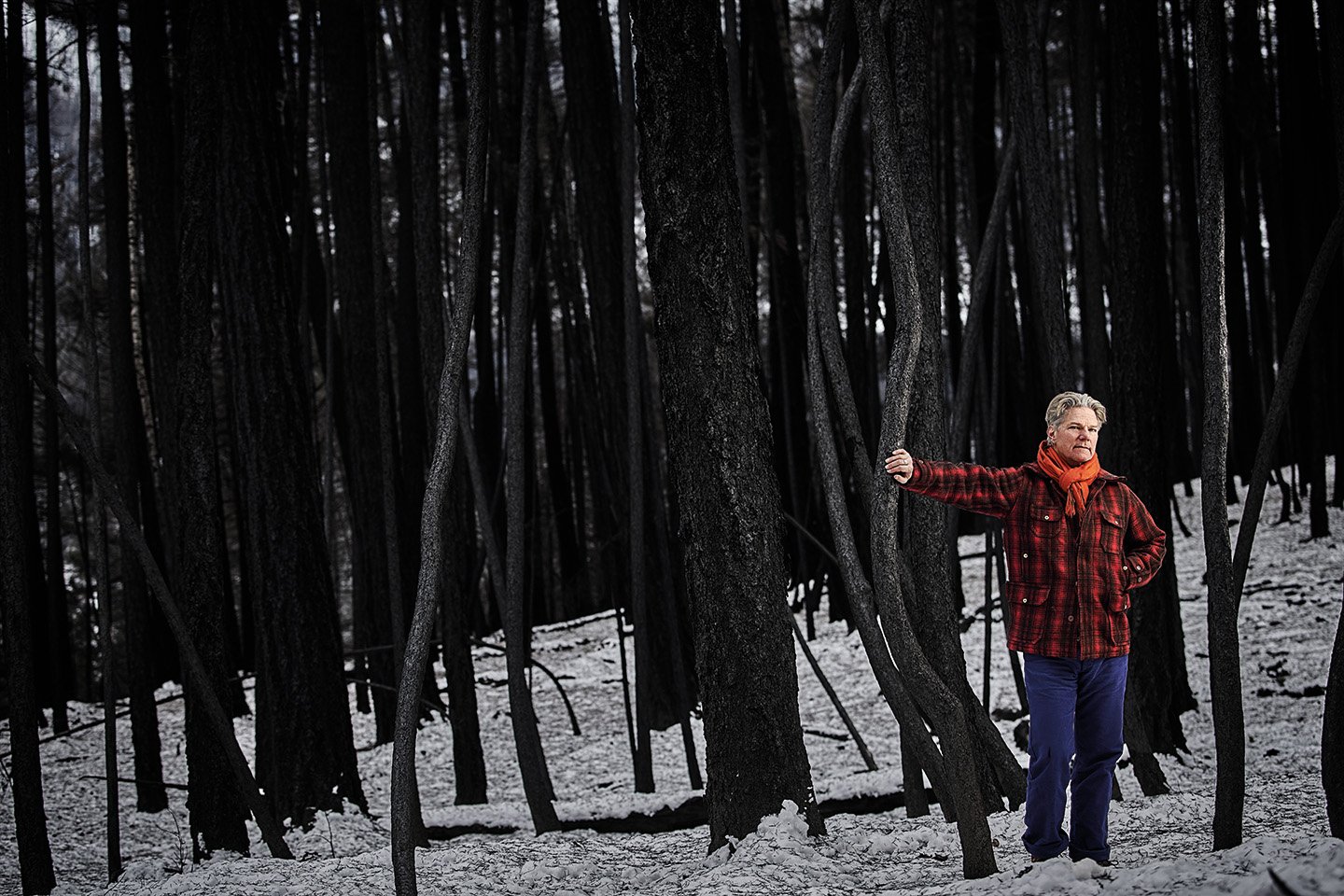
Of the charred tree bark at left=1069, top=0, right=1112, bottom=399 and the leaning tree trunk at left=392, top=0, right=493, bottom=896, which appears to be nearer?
the leaning tree trunk at left=392, top=0, right=493, bottom=896

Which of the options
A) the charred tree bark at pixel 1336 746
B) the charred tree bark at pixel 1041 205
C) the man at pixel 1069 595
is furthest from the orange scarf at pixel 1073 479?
the charred tree bark at pixel 1041 205

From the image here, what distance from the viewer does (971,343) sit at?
2.98 metres

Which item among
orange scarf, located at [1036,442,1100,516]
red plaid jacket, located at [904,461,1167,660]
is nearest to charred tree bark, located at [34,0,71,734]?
red plaid jacket, located at [904,461,1167,660]

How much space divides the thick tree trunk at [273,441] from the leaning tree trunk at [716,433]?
1.40 metres

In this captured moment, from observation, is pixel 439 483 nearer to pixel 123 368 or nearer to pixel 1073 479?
pixel 1073 479

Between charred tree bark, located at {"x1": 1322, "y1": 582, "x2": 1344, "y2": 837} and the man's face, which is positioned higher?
the man's face

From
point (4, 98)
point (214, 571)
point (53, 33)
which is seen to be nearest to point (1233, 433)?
point (214, 571)

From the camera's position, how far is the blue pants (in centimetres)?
210

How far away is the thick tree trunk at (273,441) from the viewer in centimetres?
313

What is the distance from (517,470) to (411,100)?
1094 mm

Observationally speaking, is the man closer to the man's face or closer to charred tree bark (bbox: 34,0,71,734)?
the man's face

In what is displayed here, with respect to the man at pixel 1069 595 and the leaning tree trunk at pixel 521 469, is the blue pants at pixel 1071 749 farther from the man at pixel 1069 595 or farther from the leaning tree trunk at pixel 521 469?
the leaning tree trunk at pixel 521 469

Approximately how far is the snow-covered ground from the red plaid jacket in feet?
1.45

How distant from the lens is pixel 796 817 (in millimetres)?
2260
